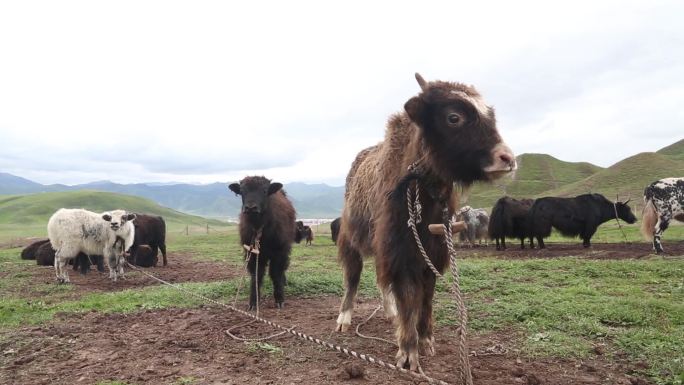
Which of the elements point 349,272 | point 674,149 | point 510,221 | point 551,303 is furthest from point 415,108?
point 674,149

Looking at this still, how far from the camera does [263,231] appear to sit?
7793 millimetres

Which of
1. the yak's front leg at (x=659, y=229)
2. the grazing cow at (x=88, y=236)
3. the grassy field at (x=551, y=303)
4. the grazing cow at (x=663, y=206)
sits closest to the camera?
the grassy field at (x=551, y=303)

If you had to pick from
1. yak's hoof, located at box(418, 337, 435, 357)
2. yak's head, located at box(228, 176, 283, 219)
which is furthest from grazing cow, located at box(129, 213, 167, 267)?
yak's hoof, located at box(418, 337, 435, 357)

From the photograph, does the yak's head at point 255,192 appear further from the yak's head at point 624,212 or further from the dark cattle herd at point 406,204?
the yak's head at point 624,212

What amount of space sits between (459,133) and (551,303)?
4.11 metres

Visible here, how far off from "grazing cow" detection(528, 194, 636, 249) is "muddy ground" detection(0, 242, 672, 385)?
531 inches

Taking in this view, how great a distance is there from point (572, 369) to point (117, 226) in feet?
38.3

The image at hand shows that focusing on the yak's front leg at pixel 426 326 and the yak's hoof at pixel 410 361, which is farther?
the yak's front leg at pixel 426 326

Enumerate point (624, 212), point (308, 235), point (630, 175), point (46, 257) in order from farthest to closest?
point (630, 175)
point (308, 235)
point (624, 212)
point (46, 257)

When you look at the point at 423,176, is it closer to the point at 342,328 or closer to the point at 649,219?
the point at 342,328

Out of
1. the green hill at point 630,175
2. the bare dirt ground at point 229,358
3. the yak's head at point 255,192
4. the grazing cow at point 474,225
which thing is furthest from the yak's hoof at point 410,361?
the green hill at point 630,175

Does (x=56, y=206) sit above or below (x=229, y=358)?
above

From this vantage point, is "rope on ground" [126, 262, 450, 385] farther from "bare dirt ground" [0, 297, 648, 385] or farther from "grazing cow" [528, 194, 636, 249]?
"grazing cow" [528, 194, 636, 249]

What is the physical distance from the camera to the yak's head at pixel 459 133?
3.45 m
